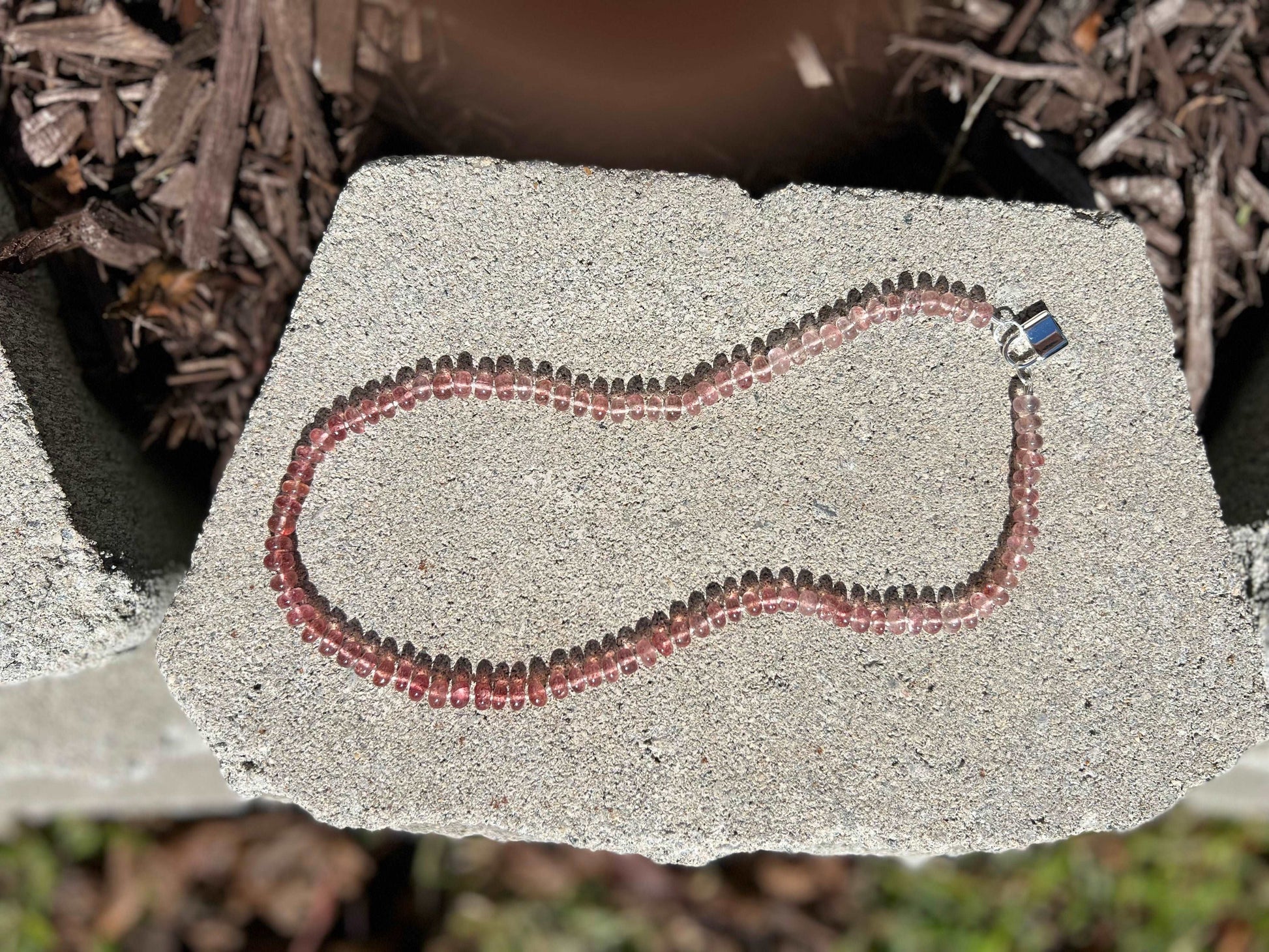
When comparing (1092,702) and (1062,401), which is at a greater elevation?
(1062,401)

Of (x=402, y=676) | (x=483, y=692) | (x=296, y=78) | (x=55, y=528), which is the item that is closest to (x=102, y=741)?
(x=55, y=528)

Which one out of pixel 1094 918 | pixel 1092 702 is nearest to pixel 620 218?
pixel 1092 702

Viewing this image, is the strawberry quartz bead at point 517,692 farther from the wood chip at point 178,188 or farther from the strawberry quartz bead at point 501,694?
the wood chip at point 178,188

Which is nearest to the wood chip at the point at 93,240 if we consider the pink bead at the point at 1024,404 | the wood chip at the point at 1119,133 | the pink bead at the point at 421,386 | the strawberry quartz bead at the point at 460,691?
the pink bead at the point at 421,386

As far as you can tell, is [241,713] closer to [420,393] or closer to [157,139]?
[420,393]

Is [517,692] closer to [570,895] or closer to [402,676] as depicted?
[402,676]
